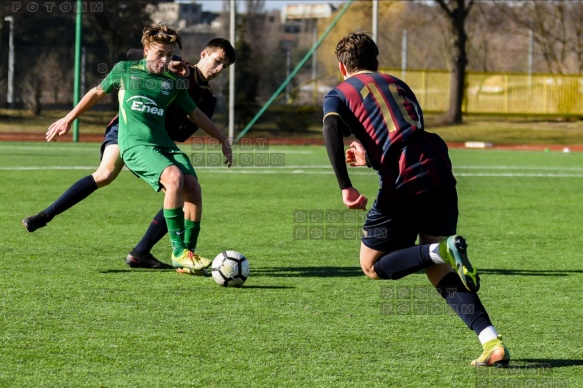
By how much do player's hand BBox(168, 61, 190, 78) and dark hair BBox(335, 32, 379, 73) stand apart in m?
2.37

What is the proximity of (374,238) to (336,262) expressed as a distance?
10.2ft

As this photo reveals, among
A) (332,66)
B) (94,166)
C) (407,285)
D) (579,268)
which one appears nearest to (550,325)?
(407,285)

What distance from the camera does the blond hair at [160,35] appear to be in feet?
24.2

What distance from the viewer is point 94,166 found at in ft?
60.6

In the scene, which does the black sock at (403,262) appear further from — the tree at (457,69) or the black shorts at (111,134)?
the tree at (457,69)

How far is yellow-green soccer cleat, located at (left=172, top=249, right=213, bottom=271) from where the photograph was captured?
7250 mm

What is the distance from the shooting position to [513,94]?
40.3 meters

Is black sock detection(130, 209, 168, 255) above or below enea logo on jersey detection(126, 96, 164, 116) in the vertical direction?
below

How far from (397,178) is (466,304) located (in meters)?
0.70

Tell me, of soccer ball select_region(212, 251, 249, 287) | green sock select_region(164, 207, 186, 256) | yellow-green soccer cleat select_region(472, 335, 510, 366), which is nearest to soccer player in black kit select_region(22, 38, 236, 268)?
green sock select_region(164, 207, 186, 256)

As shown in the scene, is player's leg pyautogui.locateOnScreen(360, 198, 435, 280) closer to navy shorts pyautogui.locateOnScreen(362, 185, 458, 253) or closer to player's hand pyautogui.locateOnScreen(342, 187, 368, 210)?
navy shorts pyautogui.locateOnScreen(362, 185, 458, 253)

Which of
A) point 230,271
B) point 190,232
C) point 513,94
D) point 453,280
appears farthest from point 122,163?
point 513,94

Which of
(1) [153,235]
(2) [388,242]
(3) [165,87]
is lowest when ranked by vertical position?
(1) [153,235]

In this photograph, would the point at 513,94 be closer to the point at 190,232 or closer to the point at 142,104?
the point at 190,232
